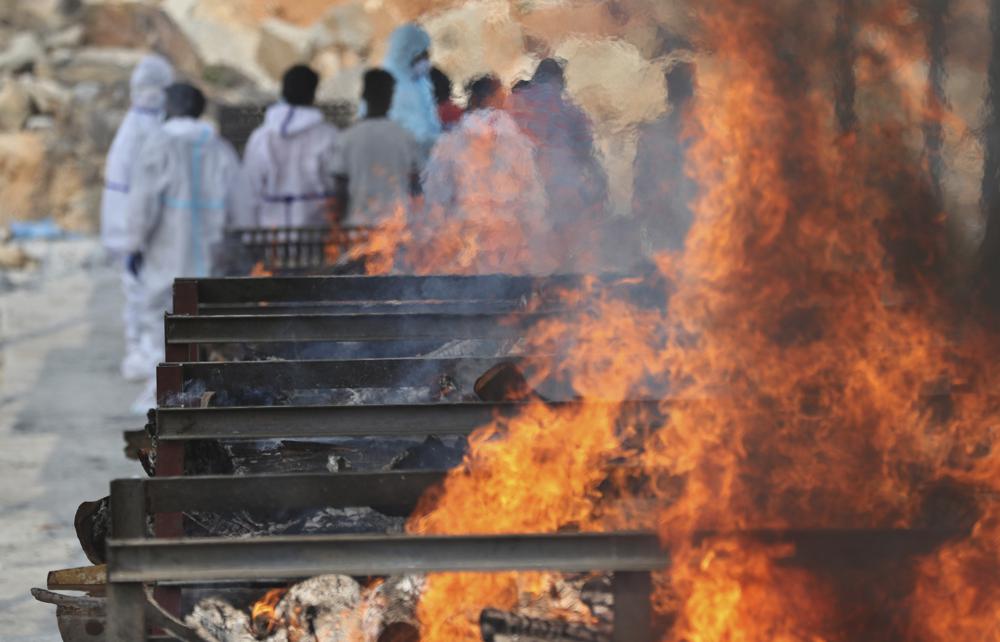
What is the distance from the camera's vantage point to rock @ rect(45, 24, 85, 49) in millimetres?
22438

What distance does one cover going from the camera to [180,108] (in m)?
9.59

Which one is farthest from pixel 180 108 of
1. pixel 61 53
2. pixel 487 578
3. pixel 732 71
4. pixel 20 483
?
pixel 61 53

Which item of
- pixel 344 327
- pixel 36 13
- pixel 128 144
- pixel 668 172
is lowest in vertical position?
pixel 344 327

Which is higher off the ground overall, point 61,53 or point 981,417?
point 61,53

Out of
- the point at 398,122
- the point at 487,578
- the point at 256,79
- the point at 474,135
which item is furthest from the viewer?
the point at 256,79

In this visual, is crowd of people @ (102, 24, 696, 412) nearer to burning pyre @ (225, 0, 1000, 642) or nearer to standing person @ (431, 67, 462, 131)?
standing person @ (431, 67, 462, 131)

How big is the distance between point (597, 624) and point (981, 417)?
132 cm

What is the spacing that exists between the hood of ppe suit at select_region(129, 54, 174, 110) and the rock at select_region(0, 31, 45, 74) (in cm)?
1264

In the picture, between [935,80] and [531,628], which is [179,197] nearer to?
[935,80]

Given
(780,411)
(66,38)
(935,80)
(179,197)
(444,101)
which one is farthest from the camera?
(66,38)

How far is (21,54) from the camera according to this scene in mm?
21250

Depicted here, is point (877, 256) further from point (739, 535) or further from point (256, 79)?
point (256, 79)

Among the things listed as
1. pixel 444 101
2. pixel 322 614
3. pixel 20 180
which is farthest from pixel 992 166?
pixel 20 180

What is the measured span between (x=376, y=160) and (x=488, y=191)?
1654mm
